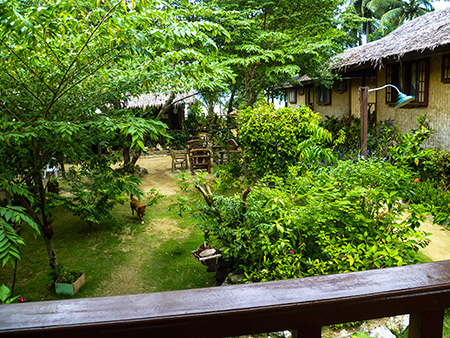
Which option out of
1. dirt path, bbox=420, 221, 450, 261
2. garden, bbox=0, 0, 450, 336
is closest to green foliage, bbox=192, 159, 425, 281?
garden, bbox=0, 0, 450, 336

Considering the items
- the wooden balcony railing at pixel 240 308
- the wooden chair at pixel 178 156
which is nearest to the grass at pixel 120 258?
the wooden balcony railing at pixel 240 308

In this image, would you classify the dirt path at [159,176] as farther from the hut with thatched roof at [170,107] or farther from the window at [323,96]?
the window at [323,96]

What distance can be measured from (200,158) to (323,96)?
26.8 feet

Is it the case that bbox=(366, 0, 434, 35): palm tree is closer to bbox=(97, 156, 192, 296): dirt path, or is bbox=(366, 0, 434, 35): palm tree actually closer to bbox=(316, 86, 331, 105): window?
bbox=(316, 86, 331, 105): window

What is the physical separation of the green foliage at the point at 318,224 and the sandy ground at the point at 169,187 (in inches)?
21.3

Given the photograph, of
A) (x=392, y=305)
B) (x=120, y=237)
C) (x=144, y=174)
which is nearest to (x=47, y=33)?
(x=392, y=305)

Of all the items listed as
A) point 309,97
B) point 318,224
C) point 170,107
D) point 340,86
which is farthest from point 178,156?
point 309,97

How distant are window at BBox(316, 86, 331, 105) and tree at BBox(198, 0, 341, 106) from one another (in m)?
4.16

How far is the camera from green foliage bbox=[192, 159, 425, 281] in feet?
12.2

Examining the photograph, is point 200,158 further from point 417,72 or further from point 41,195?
point 41,195

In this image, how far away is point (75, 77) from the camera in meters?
4.24

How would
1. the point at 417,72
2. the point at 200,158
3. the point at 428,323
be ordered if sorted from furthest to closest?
the point at 200,158
the point at 417,72
the point at 428,323

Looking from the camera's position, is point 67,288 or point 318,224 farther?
point 67,288

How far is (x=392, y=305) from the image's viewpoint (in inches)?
29.9
